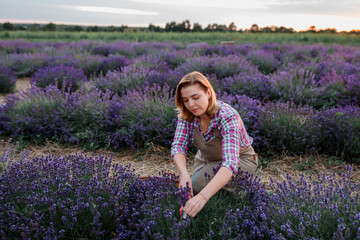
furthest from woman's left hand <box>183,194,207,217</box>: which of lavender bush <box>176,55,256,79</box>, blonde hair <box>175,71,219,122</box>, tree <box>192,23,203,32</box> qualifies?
tree <box>192,23,203,32</box>

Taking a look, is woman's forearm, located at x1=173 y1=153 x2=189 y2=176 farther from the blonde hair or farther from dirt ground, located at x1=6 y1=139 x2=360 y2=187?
dirt ground, located at x1=6 y1=139 x2=360 y2=187

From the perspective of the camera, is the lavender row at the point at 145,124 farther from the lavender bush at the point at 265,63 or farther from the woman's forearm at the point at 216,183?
the lavender bush at the point at 265,63

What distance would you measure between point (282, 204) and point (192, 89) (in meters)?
0.99

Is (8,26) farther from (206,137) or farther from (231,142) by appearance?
(231,142)

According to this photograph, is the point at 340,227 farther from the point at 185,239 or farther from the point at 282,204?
the point at 185,239

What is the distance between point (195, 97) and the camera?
2293 mm

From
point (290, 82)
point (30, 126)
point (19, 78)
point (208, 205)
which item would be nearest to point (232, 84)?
point (290, 82)

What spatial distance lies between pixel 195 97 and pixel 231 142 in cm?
42

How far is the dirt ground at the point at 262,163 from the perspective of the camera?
347cm

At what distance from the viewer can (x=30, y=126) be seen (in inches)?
170

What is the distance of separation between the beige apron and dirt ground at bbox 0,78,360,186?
24.3 inches

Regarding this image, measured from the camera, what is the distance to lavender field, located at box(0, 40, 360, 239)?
6.03 ft

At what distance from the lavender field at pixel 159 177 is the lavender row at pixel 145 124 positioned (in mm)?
14

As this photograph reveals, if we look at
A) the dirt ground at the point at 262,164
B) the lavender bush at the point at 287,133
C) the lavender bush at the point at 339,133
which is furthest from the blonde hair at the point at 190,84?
the lavender bush at the point at 339,133
